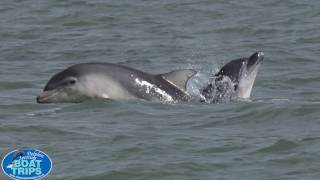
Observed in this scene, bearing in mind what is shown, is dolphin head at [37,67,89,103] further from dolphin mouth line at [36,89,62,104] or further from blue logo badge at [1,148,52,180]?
blue logo badge at [1,148,52,180]

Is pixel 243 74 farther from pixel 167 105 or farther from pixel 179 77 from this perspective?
pixel 167 105

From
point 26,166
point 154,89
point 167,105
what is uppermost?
point 26,166

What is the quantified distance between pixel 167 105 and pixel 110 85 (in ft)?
2.90

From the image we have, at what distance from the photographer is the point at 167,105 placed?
1853 cm

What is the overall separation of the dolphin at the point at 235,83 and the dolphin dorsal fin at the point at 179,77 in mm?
540

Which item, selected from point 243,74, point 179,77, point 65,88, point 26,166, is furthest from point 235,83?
point 26,166

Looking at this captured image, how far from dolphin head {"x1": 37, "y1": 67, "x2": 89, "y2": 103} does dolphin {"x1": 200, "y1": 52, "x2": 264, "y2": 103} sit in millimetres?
1936

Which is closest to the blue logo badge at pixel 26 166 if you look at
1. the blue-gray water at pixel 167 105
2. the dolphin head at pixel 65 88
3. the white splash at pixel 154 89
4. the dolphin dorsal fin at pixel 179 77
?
the blue-gray water at pixel 167 105

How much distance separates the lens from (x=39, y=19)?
31.2 meters

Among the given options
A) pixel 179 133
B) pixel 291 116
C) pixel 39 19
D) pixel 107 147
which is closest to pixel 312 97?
pixel 291 116

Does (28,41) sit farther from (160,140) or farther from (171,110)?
(160,140)

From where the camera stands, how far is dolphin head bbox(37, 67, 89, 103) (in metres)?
18.3

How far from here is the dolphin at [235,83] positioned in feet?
62.5

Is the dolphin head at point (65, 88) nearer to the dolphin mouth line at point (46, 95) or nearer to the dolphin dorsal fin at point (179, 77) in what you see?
the dolphin mouth line at point (46, 95)
